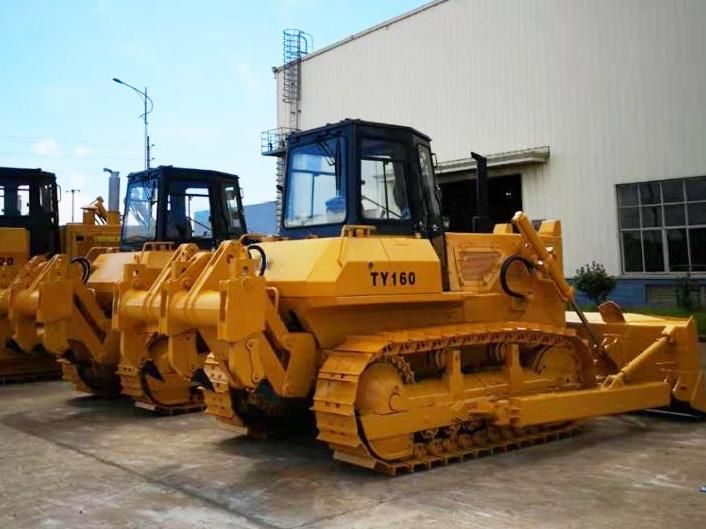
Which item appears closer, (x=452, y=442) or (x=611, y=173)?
(x=452, y=442)

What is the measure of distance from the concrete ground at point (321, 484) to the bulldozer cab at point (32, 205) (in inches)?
228

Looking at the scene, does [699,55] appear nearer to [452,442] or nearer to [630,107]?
[630,107]

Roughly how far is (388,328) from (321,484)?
62.2 inches

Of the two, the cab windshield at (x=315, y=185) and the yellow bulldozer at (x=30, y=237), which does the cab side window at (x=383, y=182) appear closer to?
the cab windshield at (x=315, y=185)

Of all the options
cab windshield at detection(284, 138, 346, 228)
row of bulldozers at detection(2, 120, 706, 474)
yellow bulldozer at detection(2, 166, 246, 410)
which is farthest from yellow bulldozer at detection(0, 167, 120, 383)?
cab windshield at detection(284, 138, 346, 228)

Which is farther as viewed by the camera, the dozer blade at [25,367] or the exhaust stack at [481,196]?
the dozer blade at [25,367]

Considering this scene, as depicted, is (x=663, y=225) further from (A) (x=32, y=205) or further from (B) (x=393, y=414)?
(B) (x=393, y=414)

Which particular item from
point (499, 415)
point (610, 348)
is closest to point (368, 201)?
point (499, 415)

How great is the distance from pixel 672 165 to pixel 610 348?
12877 mm

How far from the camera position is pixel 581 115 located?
20953 mm

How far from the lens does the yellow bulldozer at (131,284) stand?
8719 millimetres

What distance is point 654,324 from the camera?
26.8ft

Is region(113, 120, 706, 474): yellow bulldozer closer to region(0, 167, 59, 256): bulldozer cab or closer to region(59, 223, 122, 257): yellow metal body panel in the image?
region(0, 167, 59, 256): bulldozer cab

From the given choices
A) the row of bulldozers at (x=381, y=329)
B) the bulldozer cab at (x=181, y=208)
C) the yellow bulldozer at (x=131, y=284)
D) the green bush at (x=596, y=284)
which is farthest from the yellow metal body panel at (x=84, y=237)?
the green bush at (x=596, y=284)
